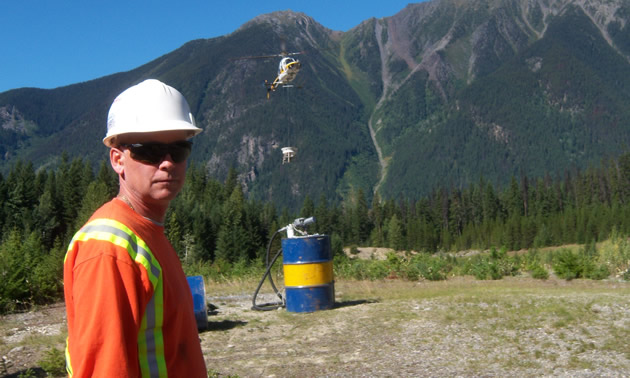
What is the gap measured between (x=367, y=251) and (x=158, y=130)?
122982 millimetres

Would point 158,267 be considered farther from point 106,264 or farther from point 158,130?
point 158,130

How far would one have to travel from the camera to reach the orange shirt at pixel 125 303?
6.86ft

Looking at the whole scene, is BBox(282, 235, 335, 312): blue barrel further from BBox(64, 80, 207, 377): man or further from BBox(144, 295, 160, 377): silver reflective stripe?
BBox(144, 295, 160, 377): silver reflective stripe

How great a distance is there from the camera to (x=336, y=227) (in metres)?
151

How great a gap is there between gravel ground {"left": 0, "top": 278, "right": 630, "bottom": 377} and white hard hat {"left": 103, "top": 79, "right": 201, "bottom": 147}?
6.04 metres

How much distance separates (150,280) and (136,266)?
0.07m

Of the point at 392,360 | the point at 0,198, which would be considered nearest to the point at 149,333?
the point at 392,360

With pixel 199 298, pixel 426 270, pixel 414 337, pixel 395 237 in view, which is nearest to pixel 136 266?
pixel 414 337

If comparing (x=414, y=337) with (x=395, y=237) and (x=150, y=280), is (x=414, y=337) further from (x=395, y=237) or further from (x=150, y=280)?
(x=395, y=237)

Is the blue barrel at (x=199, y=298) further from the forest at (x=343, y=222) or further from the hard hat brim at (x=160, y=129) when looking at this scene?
the hard hat brim at (x=160, y=129)

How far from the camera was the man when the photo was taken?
210cm

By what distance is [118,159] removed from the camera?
8.50 feet

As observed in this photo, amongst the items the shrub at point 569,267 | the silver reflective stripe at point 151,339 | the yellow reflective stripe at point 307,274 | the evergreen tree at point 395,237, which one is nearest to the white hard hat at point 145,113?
the silver reflective stripe at point 151,339

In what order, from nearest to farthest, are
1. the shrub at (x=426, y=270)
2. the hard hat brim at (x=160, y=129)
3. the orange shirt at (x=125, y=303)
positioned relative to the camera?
the orange shirt at (x=125, y=303) → the hard hat brim at (x=160, y=129) → the shrub at (x=426, y=270)
